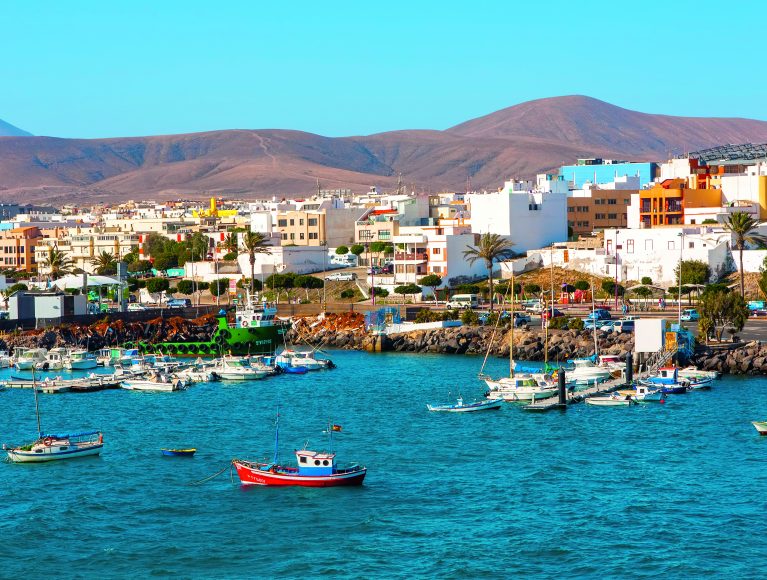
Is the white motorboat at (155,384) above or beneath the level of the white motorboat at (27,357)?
beneath

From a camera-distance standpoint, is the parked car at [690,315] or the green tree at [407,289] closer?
the parked car at [690,315]

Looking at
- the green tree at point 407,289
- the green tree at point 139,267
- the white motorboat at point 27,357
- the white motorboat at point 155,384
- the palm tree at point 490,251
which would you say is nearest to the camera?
the white motorboat at point 155,384

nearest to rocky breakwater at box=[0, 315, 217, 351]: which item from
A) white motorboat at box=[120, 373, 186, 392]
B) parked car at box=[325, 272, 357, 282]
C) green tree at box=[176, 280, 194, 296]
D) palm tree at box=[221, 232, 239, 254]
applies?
parked car at box=[325, 272, 357, 282]

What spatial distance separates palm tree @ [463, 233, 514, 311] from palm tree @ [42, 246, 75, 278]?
121ft

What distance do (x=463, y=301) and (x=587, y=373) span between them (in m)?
29.8

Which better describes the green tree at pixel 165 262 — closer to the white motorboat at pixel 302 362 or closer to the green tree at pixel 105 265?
the green tree at pixel 105 265

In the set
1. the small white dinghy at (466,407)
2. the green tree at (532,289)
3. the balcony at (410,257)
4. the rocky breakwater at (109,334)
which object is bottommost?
the small white dinghy at (466,407)

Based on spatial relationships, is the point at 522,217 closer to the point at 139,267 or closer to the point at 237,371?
the point at 139,267

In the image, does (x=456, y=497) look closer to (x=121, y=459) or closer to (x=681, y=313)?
(x=121, y=459)

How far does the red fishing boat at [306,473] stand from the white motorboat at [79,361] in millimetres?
37423

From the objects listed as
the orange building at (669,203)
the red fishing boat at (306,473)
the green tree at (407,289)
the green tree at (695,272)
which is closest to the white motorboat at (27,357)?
the green tree at (407,289)

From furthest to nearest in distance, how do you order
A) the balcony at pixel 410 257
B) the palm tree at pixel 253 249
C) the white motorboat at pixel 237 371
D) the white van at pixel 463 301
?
the palm tree at pixel 253 249 < the balcony at pixel 410 257 < the white van at pixel 463 301 < the white motorboat at pixel 237 371

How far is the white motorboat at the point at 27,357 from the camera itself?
252ft

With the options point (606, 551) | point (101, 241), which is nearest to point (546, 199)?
point (101, 241)
